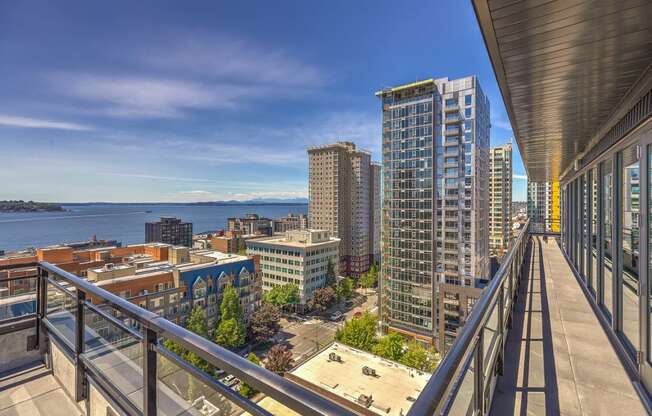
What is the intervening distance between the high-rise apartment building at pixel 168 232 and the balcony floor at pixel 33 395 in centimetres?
7375

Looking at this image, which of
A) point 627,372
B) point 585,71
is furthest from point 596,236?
point 585,71

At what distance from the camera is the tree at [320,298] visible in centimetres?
3269

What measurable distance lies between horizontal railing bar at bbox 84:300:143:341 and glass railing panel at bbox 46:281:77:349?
298 mm

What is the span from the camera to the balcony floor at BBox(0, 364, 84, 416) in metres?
2.29

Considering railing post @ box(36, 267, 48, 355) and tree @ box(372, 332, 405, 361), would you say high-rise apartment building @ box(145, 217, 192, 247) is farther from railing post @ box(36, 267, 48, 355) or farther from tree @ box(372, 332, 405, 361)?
railing post @ box(36, 267, 48, 355)

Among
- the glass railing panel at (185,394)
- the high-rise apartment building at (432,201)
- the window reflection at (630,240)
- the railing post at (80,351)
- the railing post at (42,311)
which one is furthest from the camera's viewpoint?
the high-rise apartment building at (432,201)

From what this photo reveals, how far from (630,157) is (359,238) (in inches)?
1904

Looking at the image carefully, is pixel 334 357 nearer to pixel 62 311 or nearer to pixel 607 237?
pixel 607 237

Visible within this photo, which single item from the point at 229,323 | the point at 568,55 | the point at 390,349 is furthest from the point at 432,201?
the point at 568,55

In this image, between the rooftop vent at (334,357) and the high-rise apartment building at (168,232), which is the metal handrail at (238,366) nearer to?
the rooftop vent at (334,357)

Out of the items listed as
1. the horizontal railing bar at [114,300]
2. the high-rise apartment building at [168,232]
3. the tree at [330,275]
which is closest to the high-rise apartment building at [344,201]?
the tree at [330,275]

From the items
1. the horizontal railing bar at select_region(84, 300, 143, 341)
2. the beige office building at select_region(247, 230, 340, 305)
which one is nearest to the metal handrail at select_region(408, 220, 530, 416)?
the horizontal railing bar at select_region(84, 300, 143, 341)

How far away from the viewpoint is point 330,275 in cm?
3641

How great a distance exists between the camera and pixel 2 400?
7.77 feet
